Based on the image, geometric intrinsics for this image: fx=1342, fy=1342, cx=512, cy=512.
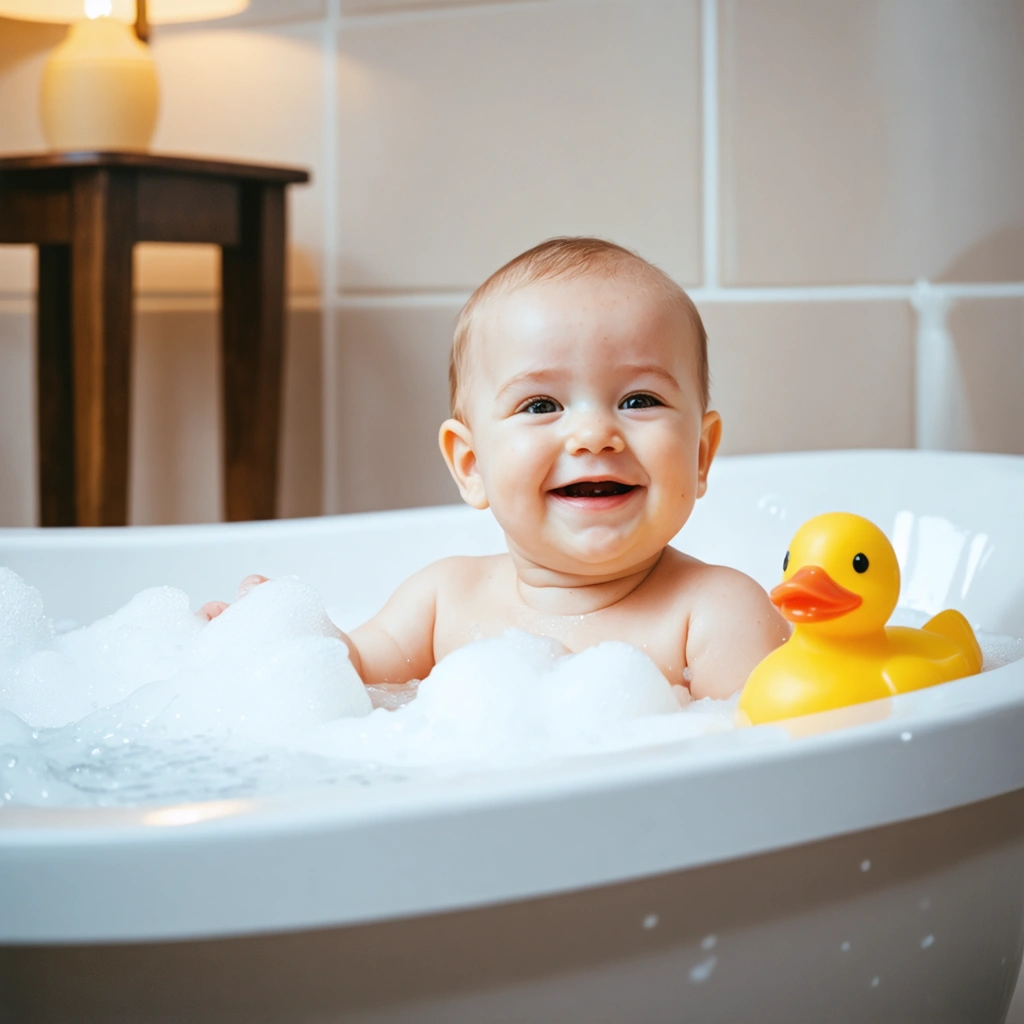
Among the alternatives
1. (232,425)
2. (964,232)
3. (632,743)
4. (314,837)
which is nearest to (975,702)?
(632,743)

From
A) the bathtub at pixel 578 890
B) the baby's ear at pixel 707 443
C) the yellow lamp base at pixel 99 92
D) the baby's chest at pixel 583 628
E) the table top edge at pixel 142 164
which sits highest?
the yellow lamp base at pixel 99 92

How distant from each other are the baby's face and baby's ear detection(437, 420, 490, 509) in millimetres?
73

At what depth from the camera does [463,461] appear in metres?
1.09

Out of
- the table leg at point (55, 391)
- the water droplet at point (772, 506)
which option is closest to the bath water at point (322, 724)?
the water droplet at point (772, 506)

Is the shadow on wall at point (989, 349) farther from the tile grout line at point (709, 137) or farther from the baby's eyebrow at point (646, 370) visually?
the baby's eyebrow at point (646, 370)

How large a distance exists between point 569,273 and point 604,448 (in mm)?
137

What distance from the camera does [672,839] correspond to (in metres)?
0.52

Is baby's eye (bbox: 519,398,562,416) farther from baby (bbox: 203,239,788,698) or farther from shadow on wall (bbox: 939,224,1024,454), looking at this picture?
shadow on wall (bbox: 939,224,1024,454)

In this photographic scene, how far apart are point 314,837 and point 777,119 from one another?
5.15ft

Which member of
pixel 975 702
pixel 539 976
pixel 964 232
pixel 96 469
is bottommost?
pixel 539 976

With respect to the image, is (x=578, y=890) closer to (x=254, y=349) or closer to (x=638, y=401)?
(x=638, y=401)

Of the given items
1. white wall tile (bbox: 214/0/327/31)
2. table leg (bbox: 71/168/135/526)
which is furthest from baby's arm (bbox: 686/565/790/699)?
white wall tile (bbox: 214/0/327/31)

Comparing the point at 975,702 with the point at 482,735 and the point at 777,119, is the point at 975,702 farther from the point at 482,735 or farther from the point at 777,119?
the point at 777,119

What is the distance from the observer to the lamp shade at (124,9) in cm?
213
